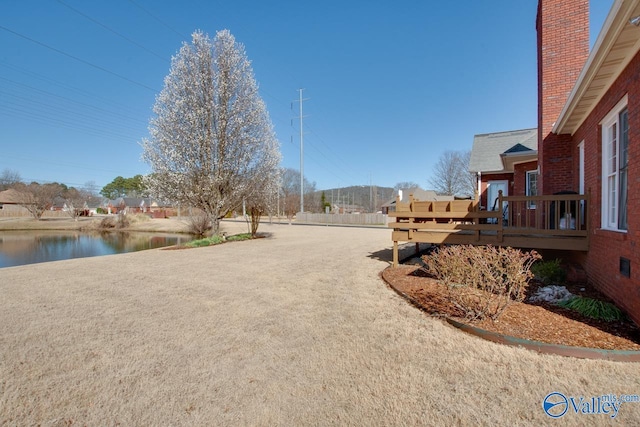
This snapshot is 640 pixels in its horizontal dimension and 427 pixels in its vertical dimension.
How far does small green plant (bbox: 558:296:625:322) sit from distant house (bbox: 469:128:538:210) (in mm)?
7944

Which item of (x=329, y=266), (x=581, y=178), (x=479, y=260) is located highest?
(x=581, y=178)

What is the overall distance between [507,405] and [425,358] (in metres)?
0.80

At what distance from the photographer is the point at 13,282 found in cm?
621

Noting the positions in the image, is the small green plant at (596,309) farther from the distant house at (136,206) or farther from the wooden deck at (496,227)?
the distant house at (136,206)

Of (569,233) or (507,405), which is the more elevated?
(569,233)

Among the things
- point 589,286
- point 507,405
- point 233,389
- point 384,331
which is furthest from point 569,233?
point 233,389

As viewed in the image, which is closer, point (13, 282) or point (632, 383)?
point (632, 383)

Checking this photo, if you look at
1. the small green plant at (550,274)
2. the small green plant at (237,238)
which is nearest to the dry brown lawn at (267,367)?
the small green plant at (550,274)

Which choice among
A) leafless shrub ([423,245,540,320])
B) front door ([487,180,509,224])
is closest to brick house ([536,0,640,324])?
leafless shrub ([423,245,540,320])

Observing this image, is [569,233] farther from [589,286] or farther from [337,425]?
[337,425]

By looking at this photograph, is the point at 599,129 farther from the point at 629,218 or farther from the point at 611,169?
the point at 629,218

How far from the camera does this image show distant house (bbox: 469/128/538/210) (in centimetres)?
1137

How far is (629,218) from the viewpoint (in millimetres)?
3654

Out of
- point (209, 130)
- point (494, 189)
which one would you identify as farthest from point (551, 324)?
point (494, 189)
